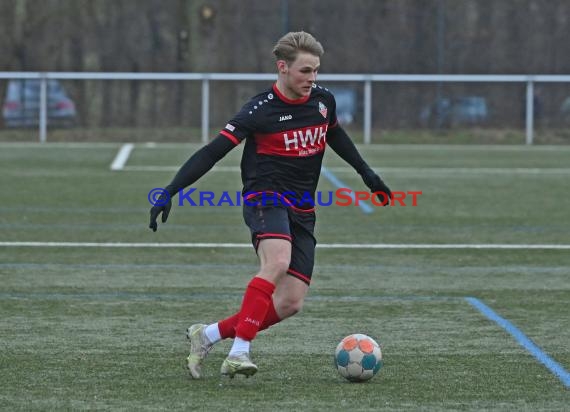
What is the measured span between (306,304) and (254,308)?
2747 mm

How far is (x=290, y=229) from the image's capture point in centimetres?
684

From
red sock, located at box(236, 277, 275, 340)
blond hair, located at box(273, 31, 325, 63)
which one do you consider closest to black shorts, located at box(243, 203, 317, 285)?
red sock, located at box(236, 277, 275, 340)

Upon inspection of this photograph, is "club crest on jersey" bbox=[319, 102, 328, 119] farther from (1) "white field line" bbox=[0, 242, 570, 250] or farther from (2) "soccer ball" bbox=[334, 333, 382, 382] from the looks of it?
(1) "white field line" bbox=[0, 242, 570, 250]

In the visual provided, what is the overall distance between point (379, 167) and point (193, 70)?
13.3 m

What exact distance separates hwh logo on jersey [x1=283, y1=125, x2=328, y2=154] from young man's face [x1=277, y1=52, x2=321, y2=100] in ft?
Answer: 0.62

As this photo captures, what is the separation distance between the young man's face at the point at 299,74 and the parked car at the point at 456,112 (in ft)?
92.7

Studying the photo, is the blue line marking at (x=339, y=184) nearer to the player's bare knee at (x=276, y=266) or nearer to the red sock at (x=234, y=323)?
the red sock at (x=234, y=323)

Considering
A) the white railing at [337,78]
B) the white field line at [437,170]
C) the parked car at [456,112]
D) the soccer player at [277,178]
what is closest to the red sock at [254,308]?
the soccer player at [277,178]

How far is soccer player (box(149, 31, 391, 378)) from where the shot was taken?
657 centimetres

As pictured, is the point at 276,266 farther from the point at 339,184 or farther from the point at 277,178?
the point at 339,184

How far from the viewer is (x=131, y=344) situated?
7.58m

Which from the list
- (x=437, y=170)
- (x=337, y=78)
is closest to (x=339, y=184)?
(x=437, y=170)

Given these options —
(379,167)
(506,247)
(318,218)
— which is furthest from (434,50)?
(506,247)

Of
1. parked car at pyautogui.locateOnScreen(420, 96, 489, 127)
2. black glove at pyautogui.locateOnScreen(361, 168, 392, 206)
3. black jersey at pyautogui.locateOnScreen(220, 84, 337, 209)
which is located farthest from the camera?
parked car at pyautogui.locateOnScreen(420, 96, 489, 127)
